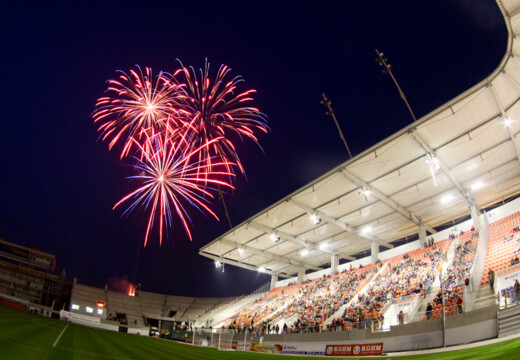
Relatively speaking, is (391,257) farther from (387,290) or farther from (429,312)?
(429,312)

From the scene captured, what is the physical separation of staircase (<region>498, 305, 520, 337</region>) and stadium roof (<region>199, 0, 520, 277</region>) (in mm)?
12087

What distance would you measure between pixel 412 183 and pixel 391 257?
11731 mm

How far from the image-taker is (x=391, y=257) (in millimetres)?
38469

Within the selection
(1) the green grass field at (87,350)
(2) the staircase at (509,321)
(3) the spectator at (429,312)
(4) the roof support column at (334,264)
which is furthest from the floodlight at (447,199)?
(1) the green grass field at (87,350)

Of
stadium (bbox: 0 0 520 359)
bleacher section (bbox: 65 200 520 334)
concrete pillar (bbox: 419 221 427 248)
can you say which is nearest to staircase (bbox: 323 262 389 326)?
bleacher section (bbox: 65 200 520 334)

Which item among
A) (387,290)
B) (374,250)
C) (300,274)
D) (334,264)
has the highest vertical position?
(374,250)

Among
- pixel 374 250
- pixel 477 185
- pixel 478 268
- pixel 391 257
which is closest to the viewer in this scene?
pixel 478 268

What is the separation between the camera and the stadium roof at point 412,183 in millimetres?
22031

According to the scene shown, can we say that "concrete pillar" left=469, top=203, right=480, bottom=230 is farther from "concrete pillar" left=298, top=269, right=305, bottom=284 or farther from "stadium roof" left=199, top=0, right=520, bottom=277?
"concrete pillar" left=298, top=269, right=305, bottom=284

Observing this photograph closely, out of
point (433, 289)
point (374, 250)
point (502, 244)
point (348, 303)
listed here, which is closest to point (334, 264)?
point (374, 250)

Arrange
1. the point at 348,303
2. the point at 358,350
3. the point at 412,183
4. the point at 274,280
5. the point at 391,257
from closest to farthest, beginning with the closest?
the point at 358,350 → the point at 412,183 → the point at 348,303 → the point at 391,257 → the point at 274,280

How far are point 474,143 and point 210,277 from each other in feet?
263

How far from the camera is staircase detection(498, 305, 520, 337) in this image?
14.1 metres

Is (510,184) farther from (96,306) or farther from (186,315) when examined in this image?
(96,306)
